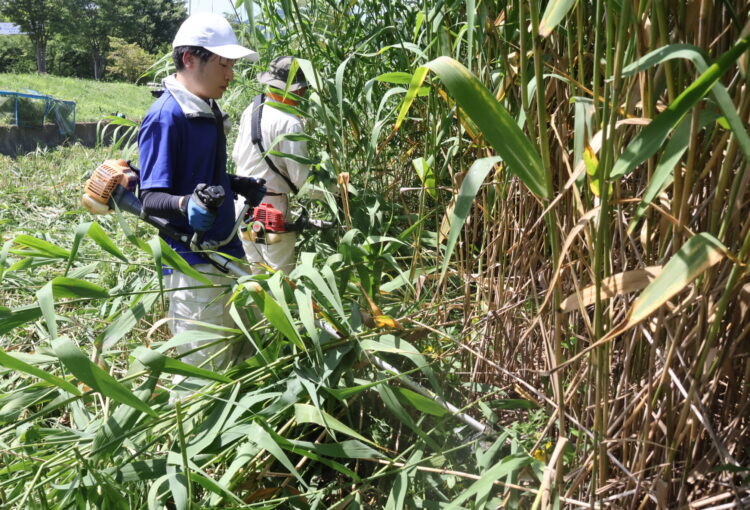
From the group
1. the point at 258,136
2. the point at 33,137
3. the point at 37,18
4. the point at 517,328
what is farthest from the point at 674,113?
the point at 37,18

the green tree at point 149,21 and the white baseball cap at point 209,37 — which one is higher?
the white baseball cap at point 209,37

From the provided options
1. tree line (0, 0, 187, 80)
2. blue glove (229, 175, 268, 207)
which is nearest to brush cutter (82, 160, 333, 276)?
blue glove (229, 175, 268, 207)

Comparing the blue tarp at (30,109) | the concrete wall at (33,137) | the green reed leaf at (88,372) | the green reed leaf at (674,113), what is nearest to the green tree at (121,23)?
the blue tarp at (30,109)

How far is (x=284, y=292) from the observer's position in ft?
4.43

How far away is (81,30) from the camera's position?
32750mm

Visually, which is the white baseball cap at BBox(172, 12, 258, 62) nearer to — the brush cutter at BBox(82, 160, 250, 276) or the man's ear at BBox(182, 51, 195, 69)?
the man's ear at BBox(182, 51, 195, 69)

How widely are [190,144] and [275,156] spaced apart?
70 centimetres

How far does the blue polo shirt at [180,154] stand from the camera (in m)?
1.93

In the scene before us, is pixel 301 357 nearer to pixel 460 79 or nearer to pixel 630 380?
pixel 630 380

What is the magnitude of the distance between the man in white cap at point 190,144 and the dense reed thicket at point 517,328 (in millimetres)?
448

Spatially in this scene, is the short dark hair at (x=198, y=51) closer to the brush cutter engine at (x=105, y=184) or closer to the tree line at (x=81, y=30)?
the brush cutter engine at (x=105, y=184)

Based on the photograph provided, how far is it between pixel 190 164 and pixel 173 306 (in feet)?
1.43

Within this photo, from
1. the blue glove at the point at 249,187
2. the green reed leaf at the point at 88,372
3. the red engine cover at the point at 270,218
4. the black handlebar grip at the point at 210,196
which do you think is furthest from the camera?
the red engine cover at the point at 270,218

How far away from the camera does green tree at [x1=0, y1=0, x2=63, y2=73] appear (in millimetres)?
31250
